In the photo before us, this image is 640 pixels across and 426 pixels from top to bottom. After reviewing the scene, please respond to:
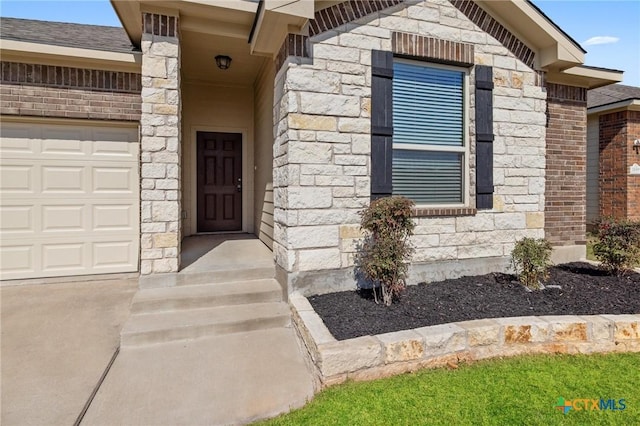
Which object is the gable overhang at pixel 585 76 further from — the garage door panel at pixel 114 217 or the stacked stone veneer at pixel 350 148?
the garage door panel at pixel 114 217

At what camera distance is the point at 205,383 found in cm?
267

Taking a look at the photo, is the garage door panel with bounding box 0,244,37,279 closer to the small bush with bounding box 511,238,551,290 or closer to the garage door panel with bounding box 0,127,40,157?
the garage door panel with bounding box 0,127,40,157

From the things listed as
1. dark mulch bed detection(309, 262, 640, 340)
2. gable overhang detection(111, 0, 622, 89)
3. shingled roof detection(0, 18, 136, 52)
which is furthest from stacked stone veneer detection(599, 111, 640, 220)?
shingled roof detection(0, 18, 136, 52)

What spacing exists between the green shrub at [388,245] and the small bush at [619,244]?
2.90 m

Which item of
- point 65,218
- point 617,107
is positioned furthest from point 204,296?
point 617,107

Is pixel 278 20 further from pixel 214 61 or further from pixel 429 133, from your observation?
pixel 429 133

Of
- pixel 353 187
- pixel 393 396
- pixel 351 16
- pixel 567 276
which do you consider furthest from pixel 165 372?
pixel 567 276

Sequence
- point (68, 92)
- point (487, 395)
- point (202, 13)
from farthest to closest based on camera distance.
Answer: point (68, 92) < point (202, 13) < point (487, 395)

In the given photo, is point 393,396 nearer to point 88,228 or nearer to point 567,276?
point 567,276

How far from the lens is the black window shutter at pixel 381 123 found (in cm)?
407

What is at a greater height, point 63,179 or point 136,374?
point 63,179

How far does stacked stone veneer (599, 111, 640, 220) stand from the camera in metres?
8.62

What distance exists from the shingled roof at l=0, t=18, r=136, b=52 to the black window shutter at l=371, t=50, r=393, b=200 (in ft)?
11.0

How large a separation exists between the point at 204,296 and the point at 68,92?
3.46 m
